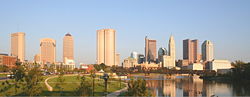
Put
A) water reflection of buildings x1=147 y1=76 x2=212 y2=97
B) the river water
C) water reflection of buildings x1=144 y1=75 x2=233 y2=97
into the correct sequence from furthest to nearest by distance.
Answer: water reflection of buildings x1=147 y1=76 x2=212 y2=97 < water reflection of buildings x1=144 y1=75 x2=233 y2=97 < the river water

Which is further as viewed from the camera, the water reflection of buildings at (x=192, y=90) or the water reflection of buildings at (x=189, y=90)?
the water reflection of buildings at (x=192, y=90)

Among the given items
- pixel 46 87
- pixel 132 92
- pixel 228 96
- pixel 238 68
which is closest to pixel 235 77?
pixel 238 68

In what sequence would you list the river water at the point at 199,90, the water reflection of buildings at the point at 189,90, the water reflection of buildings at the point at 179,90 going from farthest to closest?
the water reflection of buildings at the point at 179,90 → the water reflection of buildings at the point at 189,90 → the river water at the point at 199,90

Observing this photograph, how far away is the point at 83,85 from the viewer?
36750 millimetres

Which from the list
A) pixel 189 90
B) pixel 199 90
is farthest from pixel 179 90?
pixel 199 90

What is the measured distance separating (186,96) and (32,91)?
36713mm

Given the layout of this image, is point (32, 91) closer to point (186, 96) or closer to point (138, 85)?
point (138, 85)

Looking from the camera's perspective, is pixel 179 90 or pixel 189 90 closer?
pixel 189 90

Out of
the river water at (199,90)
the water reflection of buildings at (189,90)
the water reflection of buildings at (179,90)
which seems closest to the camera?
the river water at (199,90)

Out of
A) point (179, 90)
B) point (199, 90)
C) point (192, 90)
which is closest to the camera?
point (192, 90)

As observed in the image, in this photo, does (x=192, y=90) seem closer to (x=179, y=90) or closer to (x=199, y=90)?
(x=199, y=90)

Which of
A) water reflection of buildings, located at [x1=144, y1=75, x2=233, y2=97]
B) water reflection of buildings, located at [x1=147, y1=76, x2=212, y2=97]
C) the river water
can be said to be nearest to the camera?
the river water

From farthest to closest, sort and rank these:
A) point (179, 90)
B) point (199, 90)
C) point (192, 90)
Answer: point (199, 90) → point (179, 90) → point (192, 90)

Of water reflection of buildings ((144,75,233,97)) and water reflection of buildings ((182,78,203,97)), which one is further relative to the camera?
water reflection of buildings ((182,78,203,97))
